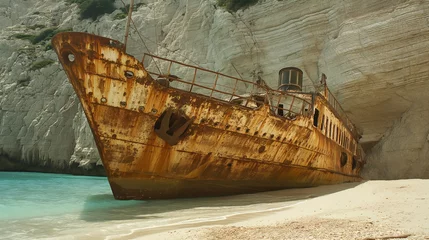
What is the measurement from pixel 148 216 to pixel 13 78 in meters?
31.0

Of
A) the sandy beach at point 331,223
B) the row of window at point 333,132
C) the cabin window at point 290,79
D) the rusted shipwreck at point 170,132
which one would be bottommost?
the sandy beach at point 331,223

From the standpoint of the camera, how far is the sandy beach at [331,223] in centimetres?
334

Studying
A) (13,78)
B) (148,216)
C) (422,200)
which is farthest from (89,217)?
(13,78)

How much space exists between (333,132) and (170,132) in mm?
6690

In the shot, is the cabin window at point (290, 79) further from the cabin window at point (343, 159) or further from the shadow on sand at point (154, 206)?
the shadow on sand at point (154, 206)

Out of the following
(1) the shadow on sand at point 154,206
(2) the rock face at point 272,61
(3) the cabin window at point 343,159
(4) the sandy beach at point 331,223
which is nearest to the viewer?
(4) the sandy beach at point 331,223

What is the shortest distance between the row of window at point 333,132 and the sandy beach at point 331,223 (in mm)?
4339

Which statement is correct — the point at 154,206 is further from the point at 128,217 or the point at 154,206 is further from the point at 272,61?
the point at 272,61

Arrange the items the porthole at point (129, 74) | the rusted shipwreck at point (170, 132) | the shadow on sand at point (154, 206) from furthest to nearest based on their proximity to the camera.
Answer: the porthole at point (129, 74)
the rusted shipwreck at point (170, 132)
the shadow on sand at point (154, 206)

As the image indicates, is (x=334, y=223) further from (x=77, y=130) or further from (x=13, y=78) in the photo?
(x=13, y=78)

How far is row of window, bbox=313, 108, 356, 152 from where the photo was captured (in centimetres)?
991

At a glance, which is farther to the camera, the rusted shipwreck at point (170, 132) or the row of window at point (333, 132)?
the row of window at point (333, 132)

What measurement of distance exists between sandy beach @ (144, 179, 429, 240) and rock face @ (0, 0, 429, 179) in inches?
472

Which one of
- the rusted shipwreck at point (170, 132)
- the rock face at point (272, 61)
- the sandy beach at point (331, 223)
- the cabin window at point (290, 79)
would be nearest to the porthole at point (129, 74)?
the rusted shipwreck at point (170, 132)
